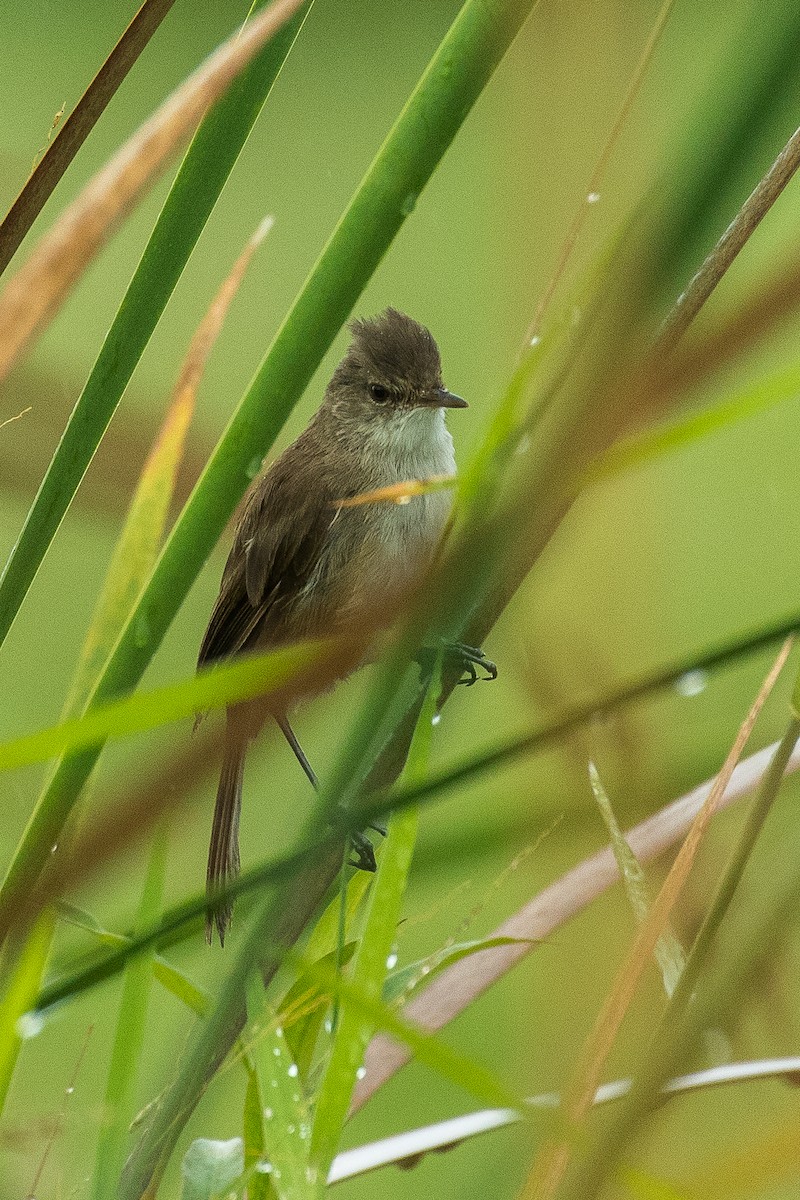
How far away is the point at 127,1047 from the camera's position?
800 millimetres

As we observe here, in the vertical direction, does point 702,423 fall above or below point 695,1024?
above

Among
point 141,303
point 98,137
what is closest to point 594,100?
point 98,137

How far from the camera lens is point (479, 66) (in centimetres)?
68

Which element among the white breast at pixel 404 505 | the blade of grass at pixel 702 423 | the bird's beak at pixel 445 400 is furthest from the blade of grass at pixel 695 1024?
the bird's beak at pixel 445 400

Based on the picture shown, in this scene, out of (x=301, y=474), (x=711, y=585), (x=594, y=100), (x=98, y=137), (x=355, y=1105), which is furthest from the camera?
(x=98, y=137)

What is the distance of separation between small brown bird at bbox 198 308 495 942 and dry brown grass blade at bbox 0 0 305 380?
144 cm

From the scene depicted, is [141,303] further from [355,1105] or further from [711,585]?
[711,585]

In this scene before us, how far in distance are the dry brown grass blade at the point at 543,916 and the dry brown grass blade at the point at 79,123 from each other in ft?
2.56

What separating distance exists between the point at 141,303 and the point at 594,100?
2.59m

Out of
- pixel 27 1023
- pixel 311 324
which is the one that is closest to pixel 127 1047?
pixel 27 1023

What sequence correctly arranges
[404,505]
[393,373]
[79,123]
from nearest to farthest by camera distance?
[79,123]
[404,505]
[393,373]

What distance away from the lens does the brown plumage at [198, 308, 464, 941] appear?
6.86 feet

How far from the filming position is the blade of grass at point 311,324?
2.25ft

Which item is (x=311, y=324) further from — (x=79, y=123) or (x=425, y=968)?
(x=425, y=968)
